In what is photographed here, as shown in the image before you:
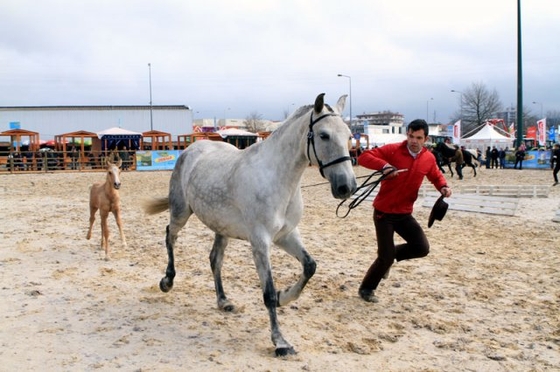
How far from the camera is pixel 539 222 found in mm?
10445

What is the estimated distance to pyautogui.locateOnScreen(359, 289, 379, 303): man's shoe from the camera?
5506 mm

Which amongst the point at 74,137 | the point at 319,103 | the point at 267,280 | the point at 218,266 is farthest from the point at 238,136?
the point at 319,103

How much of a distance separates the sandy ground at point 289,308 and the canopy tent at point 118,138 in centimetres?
2634

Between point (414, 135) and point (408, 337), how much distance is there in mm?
2010

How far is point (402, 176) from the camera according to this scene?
5273 mm

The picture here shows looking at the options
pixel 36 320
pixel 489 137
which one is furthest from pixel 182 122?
pixel 36 320

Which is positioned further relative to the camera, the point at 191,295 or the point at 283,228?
the point at 191,295

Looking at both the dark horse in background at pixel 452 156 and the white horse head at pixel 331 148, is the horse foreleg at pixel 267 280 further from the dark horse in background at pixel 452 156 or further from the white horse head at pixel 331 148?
the dark horse in background at pixel 452 156

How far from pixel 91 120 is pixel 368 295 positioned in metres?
51.2

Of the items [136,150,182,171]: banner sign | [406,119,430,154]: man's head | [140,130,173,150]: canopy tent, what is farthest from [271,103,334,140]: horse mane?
[140,130,173,150]: canopy tent

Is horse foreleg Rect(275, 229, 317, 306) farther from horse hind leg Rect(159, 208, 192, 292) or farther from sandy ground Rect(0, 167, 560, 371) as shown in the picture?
horse hind leg Rect(159, 208, 192, 292)

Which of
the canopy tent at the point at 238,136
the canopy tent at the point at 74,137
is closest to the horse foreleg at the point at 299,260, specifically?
the canopy tent at the point at 74,137

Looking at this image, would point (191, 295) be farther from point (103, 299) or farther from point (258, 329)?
point (258, 329)

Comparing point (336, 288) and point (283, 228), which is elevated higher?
point (283, 228)
